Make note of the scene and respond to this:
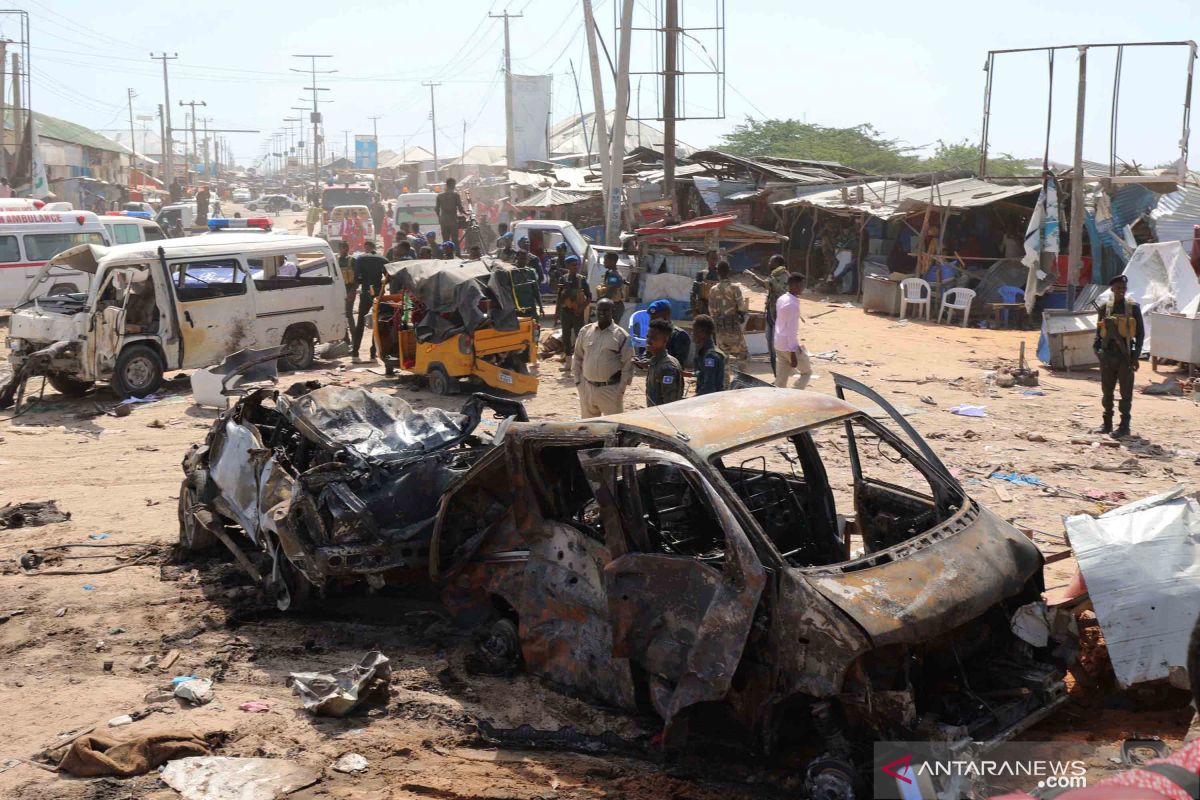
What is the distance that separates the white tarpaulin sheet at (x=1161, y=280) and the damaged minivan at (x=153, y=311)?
12122 mm

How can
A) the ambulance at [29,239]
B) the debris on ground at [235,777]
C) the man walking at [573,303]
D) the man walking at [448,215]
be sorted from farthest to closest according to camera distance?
the man walking at [448,215], the ambulance at [29,239], the man walking at [573,303], the debris on ground at [235,777]

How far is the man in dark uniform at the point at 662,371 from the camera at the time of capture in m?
7.97

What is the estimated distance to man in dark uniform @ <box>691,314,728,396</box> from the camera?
8.20 meters

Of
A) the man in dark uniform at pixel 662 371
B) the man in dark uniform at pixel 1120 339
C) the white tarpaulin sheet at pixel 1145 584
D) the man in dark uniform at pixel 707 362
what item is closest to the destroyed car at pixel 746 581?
the white tarpaulin sheet at pixel 1145 584

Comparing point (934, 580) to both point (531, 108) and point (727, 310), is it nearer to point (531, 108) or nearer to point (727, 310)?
point (727, 310)

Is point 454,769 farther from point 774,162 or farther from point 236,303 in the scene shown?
point 774,162

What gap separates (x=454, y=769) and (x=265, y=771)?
824 millimetres

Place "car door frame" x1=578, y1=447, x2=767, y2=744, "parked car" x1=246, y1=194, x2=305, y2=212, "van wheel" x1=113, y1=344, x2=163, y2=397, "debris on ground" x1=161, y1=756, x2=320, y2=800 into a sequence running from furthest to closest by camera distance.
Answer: "parked car" x1=246, y1=194, x2=305, y2=212
"van wheel" x1=113, y1=344, x2=163, y2=397
"debris on ground" x1=161, y1=756, x2=320, y2=800
"car door frame" x1=578, y1=447, x2=767, y2=744

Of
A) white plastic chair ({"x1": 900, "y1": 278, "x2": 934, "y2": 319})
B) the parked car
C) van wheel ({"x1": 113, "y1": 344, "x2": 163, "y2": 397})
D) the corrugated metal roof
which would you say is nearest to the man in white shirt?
van wheel ({"x1": 113, "y1": 344, "x2": 163, "y2": 397})

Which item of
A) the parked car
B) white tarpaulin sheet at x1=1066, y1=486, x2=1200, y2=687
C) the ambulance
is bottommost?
white tarpaulin sheet at x1=1066, y1=486, x2=1200, y2=687

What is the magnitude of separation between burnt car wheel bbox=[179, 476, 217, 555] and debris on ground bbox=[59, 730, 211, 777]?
113 inches

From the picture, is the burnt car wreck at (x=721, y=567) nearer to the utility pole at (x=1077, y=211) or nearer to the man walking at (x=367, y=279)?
the man walking at (x=367, y=279)

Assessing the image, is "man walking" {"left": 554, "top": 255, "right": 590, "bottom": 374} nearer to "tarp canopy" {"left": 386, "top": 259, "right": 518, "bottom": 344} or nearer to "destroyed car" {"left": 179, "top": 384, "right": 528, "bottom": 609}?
"tarp canopy" {"left": 386, "top": 259, "right": 518, "bottom": 344}

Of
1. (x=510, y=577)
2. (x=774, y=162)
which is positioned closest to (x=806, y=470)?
(x=510, y=577)
